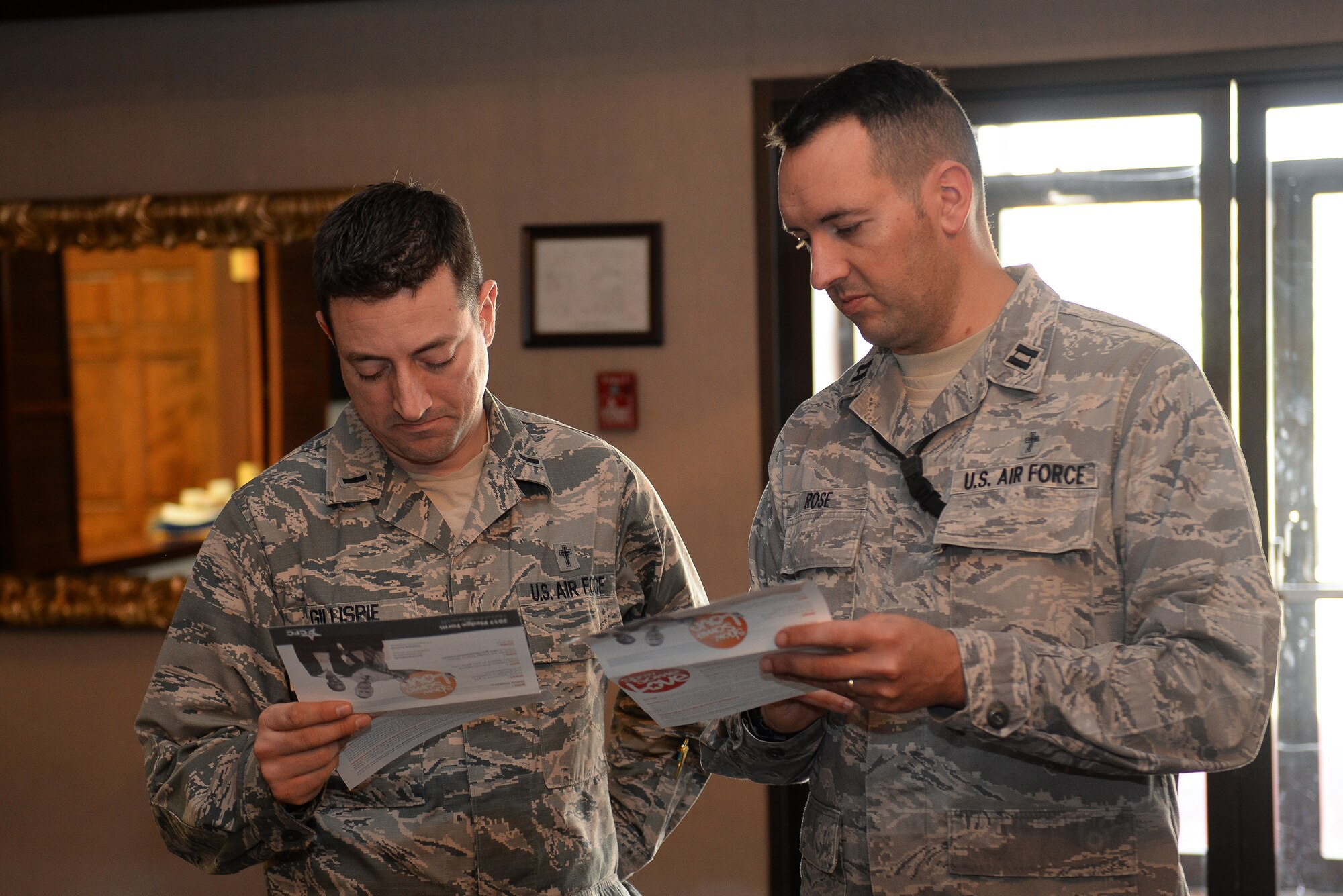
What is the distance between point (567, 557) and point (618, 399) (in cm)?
160

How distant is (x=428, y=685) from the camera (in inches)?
48.4

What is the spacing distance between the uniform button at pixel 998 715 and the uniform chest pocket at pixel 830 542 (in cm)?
27

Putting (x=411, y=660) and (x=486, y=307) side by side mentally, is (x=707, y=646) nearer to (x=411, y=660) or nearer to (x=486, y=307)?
(x=411, y=660)

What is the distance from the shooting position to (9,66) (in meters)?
3.47

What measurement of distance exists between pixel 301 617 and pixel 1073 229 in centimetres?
238

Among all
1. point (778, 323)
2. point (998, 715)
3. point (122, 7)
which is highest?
point (122, 7)

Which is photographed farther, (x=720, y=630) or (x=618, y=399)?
(x=618, y=399)

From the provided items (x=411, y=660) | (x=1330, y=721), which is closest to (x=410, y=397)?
(x=411, y=660)

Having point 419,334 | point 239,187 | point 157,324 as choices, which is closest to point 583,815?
point 419,334

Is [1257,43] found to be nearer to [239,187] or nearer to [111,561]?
[239,187]

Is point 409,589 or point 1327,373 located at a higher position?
point 1327,373

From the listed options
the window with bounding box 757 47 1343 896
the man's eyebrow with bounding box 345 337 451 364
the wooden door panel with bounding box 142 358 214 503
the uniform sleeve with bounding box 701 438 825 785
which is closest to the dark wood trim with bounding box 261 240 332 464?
the wooden door panel with bounding box 142 358 214 503

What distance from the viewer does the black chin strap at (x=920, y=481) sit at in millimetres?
1367

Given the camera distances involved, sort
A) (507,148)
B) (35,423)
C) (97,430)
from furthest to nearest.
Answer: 1. (97,430)
2. (35,423)
3. (507,148)
